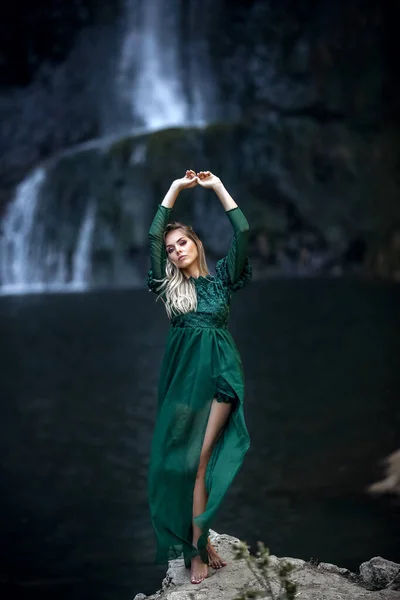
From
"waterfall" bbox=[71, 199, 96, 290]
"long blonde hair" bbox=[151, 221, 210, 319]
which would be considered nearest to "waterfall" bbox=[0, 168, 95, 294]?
"waterfall" bbox=[71, 199, 96, 290]

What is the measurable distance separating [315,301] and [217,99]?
9608 millimetres

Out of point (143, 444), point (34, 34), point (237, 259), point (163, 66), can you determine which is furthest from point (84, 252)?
point (237, 259)

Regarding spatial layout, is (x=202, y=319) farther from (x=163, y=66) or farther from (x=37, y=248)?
(x=163, y=66)

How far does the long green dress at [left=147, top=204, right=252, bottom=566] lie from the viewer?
3.62m

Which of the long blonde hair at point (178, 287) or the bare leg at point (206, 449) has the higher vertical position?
the long blonde hair at point (178, 287)

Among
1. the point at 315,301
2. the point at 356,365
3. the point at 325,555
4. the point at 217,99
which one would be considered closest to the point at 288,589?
the point at 325,555

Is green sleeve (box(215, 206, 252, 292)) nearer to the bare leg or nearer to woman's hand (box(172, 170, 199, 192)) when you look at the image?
woman's hand (box(172, 170, 199, 192))

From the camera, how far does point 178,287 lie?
12.1 feet

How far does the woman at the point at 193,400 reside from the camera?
3.62m

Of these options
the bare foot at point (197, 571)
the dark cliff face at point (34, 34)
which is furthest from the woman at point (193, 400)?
the dark cliff face at point (34, 34)

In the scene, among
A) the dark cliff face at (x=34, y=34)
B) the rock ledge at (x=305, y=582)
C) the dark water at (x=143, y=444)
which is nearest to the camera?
the rock ledge at (x=305, y=582)

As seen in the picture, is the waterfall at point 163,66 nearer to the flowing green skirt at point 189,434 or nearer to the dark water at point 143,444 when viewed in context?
the dark water at point 143,444

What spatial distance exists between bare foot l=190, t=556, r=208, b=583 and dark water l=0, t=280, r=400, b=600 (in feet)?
4.02

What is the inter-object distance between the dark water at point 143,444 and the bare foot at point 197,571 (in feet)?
4.02
